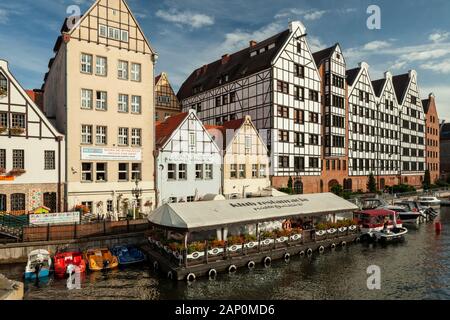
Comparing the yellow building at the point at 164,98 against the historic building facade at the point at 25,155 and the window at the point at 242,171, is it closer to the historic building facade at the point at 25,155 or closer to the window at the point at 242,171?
the window at the point at 242,171

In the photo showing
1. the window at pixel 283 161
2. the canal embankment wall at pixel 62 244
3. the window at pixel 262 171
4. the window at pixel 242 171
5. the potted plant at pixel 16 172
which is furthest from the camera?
the window at pixel 283 161

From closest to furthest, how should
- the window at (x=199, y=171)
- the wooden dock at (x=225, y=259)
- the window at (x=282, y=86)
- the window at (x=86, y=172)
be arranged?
the wooden dock at (x=225, y=259), the window at (x=86, y=172), the window at (x=199, y=171), the window at (x=282, y=86)

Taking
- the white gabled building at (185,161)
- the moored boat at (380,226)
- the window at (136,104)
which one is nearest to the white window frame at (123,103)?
the window at (136,104)

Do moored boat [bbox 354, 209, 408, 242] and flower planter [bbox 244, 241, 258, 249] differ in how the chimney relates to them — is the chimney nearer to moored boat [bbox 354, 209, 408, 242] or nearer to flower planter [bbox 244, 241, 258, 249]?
moored boat [bbox 354, 209, 408, 242]

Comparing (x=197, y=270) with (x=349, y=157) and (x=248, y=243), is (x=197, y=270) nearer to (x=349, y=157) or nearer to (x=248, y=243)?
(x=248, y=243)

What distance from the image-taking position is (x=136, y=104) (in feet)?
116

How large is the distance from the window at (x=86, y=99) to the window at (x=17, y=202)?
30.5ft

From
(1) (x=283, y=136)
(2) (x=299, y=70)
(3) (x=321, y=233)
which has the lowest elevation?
(3) (x=321, y=233)

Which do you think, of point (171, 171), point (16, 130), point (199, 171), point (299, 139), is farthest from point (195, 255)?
point (299, 139)

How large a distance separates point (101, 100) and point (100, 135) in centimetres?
334

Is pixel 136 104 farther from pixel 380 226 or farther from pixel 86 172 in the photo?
pixel 380 226

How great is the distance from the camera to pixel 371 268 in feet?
80.0

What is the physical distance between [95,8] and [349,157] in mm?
45737

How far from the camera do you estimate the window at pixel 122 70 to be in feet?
112
